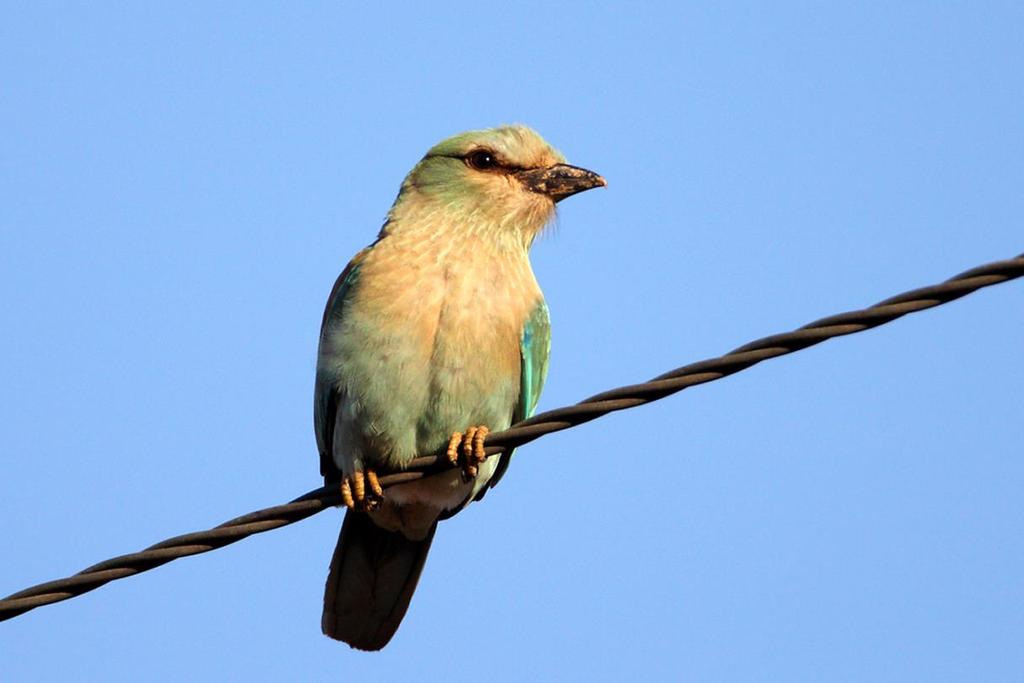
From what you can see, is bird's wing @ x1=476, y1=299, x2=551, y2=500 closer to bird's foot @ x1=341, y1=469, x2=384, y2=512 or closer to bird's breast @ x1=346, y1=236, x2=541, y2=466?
bird's breast @ x1=346, y1=236, x2=541, y2=466

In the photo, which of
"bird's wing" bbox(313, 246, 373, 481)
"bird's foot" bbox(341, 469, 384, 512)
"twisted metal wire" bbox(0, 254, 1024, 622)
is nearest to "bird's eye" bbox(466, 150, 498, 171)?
"bird's wing" bbox(313, 246, 373, 481)

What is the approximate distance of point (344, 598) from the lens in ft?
21.2

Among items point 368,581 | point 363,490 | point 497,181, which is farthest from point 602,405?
point 368,581

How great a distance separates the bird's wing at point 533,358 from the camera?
589 cm

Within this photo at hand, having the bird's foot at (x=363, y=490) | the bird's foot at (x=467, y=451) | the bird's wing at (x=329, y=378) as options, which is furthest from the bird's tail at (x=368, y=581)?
the bird's foot at (x=467, y=451)

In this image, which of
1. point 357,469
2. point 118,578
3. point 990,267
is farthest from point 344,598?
point 990,267

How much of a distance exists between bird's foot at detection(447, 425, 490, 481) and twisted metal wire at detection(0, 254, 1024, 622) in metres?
0.61

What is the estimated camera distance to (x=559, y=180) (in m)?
6.45

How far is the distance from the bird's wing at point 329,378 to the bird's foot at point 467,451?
620 mm

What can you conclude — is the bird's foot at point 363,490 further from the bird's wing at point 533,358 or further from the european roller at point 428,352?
the bird's wing at point 533,358

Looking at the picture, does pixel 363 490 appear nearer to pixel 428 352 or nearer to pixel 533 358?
pixel 428 352

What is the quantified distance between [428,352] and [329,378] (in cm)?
48

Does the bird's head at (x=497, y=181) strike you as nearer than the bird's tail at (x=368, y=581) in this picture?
Yes

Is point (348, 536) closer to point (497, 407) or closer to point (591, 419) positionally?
point (497, 407)
